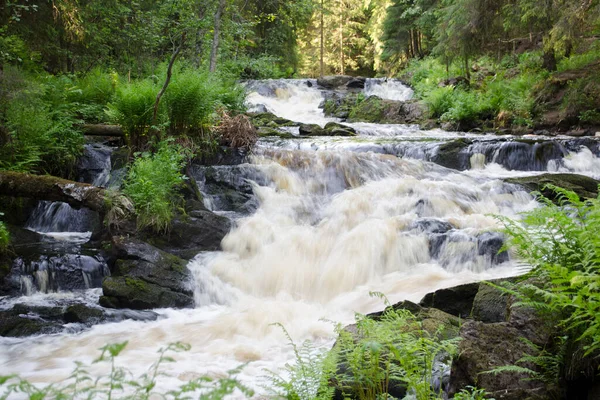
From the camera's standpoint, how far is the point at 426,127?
17953 millimetres

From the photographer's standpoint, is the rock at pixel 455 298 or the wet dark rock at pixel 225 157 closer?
the rock at pixel 455 298

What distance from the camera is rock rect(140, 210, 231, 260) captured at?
749cm

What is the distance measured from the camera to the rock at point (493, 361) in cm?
289

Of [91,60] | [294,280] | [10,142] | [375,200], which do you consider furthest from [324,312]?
[91,60]

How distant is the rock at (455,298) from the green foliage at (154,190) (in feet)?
14.3

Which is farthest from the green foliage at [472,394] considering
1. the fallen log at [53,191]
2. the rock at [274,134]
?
the rock at [274,134]

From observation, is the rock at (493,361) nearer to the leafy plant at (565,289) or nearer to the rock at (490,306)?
the leafy plant at (565,289)

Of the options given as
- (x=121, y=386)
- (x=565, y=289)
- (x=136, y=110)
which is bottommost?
(x=121, y=386)

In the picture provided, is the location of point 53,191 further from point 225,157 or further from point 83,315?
point 225,157

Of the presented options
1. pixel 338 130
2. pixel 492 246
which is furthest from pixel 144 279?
pixel 338 130

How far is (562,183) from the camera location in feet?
30.9

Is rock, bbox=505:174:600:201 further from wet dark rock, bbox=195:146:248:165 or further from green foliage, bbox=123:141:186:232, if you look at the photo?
green foliage, bbox=123:141:186:232

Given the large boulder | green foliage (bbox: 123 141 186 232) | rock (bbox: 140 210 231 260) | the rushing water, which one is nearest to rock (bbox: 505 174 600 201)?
the rushing water

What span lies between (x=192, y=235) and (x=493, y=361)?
562 centimetres
